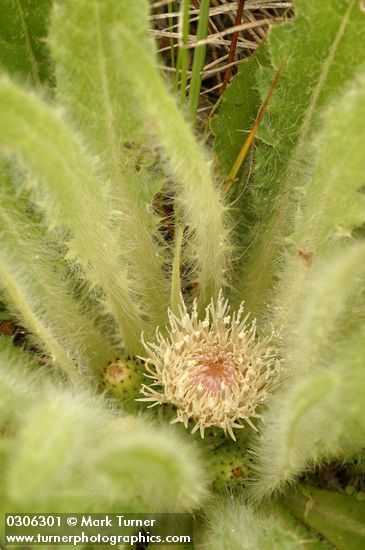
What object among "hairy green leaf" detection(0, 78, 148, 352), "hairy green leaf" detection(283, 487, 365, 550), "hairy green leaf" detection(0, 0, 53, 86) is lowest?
"hairy green leaf" detection(283, 487, 365, 550)

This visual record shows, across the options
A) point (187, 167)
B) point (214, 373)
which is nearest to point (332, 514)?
point (214, 373)

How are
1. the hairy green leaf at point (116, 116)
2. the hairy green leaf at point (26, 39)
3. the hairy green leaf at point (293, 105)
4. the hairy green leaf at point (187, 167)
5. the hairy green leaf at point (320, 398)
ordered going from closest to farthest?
the hairy green leaf at point (320, 398), the hairy green leaf at point (187, 167), the hairy green leaf at point (116, 116), the hairy green leaf at point (293, 105), the hairy green leaf at point (26, 39)

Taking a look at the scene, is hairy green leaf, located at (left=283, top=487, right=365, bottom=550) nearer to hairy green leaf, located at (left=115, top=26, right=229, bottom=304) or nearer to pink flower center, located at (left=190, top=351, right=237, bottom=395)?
pink flower center, located at (left=190, top=351, right=237, bottom=395)

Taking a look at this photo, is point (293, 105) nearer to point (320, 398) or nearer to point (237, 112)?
point (237, 112)

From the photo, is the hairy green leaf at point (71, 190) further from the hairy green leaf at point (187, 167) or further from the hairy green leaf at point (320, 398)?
the hairy green leaf at point (320, 398)

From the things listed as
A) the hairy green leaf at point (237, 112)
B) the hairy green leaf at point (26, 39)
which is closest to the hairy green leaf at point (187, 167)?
the hairy green leaf at point (237, 112)

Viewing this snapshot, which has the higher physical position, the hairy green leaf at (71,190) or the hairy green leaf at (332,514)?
the hairy green leaf at (71,190)

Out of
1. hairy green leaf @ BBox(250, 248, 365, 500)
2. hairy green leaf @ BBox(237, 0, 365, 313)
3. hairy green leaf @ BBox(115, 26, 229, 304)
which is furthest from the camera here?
hairy green leaf @ BBox(237, 0, 365, 313)

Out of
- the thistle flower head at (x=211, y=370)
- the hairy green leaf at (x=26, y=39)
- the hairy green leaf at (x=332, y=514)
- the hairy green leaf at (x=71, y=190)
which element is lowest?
the hairy green leaf at (x=332, y=514)

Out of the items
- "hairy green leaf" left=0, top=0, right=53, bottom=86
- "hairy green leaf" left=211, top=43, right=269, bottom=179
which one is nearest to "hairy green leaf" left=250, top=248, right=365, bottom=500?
"hairy green leaf" left=211, top=43, right=269, bottom=179

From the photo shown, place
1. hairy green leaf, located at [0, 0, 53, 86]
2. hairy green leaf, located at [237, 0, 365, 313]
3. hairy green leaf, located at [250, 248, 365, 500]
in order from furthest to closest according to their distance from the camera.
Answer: hairy green leaf, located at [0, 0, 53, 86], hairy green leaf, located at [237, 0, 365, 313], hairy green leaf, located at [250, 248, 365, 500]
